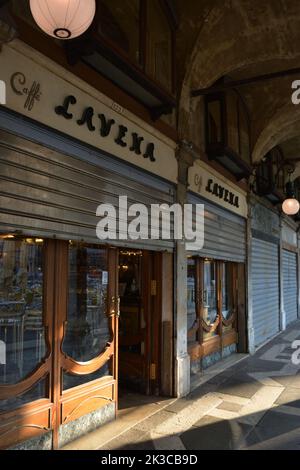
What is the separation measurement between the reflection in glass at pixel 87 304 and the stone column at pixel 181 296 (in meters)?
1.52

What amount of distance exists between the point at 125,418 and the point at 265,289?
25.4ft

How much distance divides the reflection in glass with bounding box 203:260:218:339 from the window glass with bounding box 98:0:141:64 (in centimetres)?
439

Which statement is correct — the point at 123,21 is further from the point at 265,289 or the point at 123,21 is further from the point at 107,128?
the point at 265,289

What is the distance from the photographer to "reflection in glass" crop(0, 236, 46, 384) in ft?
12.9

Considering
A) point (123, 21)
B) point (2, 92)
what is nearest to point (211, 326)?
point (123, 21)

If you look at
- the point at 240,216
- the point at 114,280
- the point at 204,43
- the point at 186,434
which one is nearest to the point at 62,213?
the point at 114,280

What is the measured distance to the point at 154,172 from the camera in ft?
19.9

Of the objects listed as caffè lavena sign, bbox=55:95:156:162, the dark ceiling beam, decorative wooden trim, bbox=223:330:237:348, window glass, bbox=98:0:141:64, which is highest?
window glass, bbox=98:0:141:64

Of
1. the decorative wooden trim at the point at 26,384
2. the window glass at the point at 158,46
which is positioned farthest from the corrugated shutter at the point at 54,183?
the window glass at the point at 158,46

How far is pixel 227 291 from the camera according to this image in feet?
32.6

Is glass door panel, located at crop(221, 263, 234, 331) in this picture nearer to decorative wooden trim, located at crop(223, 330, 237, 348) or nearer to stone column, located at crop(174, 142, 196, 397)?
decorative wooden trim, located at crop(223, 330, 237, 348)

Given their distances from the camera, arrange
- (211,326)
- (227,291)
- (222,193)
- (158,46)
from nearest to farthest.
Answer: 1. (158,46)
2. (211,326)
3. (222,193)
4. (227,291)

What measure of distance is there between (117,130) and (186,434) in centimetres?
375

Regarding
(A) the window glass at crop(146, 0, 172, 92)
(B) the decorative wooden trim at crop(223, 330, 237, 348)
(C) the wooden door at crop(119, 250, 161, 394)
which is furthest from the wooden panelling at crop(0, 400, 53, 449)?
(B) the decorative wooden trim at crop(223, 330, 237, 348)
